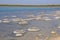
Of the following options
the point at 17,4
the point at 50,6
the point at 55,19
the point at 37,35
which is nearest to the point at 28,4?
the point at 17,4

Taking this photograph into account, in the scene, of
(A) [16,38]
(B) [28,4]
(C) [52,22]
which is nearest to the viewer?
(A) [16,38]

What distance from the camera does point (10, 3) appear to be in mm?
1709

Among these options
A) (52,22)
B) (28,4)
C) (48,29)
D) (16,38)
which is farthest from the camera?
(28,4)

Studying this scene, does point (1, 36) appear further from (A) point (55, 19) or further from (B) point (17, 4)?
(B) point (17, 4)

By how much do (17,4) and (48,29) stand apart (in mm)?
868

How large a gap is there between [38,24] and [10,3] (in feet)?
2.64

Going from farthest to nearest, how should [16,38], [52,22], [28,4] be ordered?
[28,4]
[52,22]
[16,38]

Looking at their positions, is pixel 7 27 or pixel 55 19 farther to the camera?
pixel 55 19

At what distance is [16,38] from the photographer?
0.80 meters

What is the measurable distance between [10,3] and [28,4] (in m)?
0.23

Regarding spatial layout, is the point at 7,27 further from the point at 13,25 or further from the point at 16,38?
the point at 16,38

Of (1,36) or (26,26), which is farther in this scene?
(26,26)

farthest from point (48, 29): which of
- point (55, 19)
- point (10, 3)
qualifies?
point (10, 3)

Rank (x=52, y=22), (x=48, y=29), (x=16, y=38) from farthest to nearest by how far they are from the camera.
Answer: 1. (x=52, y=22)
2. (x=48, y=29)
3. (x=16, y=38)
